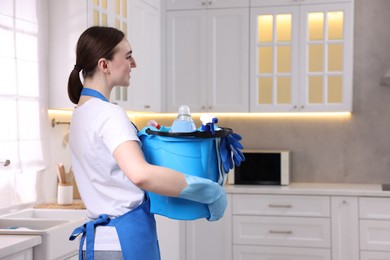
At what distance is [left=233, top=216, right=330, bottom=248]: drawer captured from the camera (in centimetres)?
433

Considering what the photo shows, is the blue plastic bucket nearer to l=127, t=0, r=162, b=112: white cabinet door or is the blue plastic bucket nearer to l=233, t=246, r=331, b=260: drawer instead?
l=127, t=0, r=162, b=112: white cabinet door

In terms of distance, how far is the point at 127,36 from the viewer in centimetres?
412

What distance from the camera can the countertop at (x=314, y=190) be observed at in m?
4.25

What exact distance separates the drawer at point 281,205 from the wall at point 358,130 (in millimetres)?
572

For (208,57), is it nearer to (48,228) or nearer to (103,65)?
(48,228)

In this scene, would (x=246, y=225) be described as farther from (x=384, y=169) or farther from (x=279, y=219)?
(x=384, y=169)

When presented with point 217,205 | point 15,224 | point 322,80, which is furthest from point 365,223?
point 217,205

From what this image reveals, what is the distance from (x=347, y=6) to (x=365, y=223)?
5.04ft

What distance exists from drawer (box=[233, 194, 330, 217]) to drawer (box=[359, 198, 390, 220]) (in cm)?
23

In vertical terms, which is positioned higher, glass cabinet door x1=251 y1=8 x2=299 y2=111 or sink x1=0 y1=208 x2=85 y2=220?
glass cabinet door x1=251 y1=8 x2=299 y2=111

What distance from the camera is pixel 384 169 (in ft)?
15.7

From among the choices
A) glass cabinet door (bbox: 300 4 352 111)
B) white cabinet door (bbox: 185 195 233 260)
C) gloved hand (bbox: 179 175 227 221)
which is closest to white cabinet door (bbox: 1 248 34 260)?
gloved hand (bbox: 179 175 227 221)

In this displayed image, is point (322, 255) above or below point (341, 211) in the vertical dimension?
below

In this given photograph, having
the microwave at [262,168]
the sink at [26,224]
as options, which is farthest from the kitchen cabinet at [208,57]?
the sink at [26,224]
